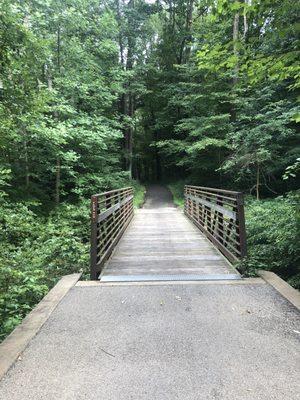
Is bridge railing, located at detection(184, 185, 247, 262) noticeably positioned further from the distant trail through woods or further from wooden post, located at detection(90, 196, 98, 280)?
the distant trail through woods

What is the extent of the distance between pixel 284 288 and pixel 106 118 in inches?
522

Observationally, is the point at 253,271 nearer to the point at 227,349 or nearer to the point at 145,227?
the point at 227,349

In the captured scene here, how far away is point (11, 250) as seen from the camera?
24.3ft

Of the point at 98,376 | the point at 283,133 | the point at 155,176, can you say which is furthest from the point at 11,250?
the point at 155,176

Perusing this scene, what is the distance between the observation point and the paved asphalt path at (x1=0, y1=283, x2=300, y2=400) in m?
2.17

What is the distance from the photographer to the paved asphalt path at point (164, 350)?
2174 mm

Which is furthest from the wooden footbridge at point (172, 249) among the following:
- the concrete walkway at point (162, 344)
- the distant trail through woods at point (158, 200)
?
the distant trail through woods at point (158, 200)

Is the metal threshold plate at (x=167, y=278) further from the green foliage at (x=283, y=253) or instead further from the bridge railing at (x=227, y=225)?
the bridge railing at (x=227, y=225)

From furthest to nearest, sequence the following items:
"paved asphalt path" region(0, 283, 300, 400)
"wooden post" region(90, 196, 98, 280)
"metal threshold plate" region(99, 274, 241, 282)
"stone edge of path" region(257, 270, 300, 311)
Result: "wooden post" region(90, 196, 98, 280) → "metal threshold plate" region(99, 274, 241, 282) → "stone edge of path" region(257, 270, 300, 311) → "paved asphalt path" region(0, 283, 300, 400)

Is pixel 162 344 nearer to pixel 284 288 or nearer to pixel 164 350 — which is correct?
pixel 164 350

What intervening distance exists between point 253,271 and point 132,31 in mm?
21941

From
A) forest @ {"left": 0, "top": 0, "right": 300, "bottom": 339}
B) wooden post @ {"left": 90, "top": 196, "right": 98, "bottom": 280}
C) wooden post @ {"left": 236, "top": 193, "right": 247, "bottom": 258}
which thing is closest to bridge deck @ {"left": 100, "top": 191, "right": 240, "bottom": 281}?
wooden post @ {"left": 90, "top": 196, "right": 98, "bottom": 280}

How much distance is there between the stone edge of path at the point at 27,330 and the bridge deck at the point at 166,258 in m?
0.87

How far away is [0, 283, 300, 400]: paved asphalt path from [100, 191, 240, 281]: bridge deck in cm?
82
